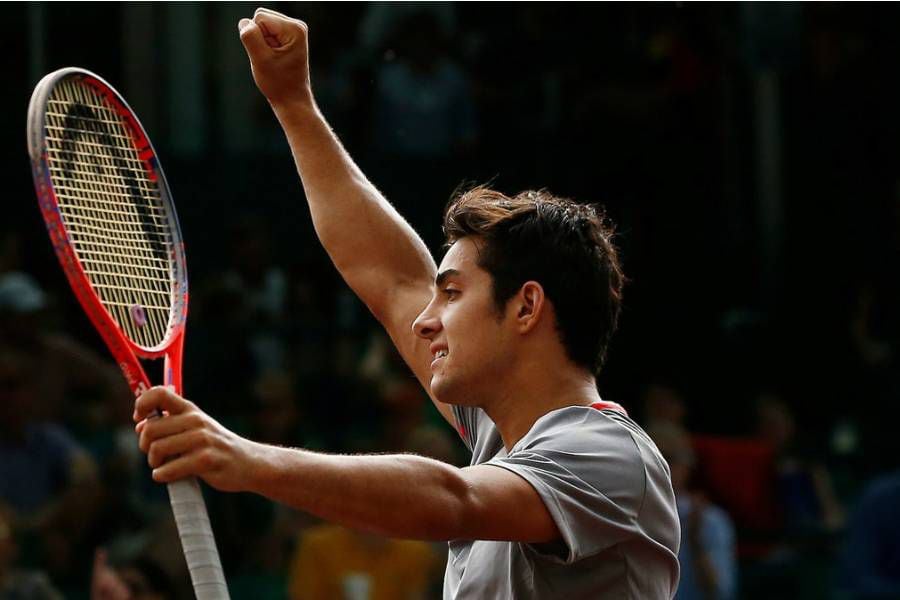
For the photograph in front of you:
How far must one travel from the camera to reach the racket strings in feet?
9.11

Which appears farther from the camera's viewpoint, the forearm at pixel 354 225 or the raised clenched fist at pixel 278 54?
the forearm at pixel 354 225

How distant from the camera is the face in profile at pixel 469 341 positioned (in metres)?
2.69

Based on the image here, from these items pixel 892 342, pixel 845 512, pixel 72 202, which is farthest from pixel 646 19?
pixel 72 202

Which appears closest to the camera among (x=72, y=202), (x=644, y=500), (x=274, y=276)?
(x=644, y=500)

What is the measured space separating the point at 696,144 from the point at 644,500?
21.0 ft

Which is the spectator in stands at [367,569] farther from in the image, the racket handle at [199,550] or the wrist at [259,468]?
the wrist at [259,468]

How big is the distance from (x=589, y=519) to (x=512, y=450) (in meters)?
0.26

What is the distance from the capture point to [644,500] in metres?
2.58

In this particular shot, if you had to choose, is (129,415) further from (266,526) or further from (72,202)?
(72,202)

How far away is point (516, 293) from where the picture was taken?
8.86 feet

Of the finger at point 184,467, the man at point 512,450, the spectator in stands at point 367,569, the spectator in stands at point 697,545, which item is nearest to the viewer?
the finger at point 184,467

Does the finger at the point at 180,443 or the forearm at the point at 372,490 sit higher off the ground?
the finger at the point at 180,443

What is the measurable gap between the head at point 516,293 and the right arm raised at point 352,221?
48cm

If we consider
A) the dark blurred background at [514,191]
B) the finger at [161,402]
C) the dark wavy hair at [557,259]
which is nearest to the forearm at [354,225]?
the dark wavy hair at [557,259]
